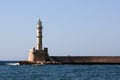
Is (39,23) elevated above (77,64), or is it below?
above

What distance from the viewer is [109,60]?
A: 290 feet

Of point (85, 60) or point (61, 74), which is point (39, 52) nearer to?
point (85, 60)

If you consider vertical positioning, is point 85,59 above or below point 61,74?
above

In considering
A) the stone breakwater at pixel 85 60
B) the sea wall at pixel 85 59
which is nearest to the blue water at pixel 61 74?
the stone breakwater at pixel 85 60

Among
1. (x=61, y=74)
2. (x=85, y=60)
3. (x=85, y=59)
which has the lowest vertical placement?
(x=61, y=74)

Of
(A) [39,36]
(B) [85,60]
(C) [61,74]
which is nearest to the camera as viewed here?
(C) [61,74]

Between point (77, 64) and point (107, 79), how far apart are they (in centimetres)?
4299

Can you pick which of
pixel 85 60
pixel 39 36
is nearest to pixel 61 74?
pixel 39 36

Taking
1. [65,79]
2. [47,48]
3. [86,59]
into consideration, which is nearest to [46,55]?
[47,48]

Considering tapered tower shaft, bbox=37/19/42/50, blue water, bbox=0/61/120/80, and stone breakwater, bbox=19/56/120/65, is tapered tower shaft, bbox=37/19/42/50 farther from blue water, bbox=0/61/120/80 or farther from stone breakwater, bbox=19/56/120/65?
blue water, bbox=0/61/120/80

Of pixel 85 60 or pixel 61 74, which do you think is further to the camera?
pixel 85 60

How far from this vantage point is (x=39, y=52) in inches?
3342

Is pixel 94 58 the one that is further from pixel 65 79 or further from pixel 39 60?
pixel 65 79

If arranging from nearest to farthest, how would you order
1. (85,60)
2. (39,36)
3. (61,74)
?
(61,74) → (39,36) → (85,60)
